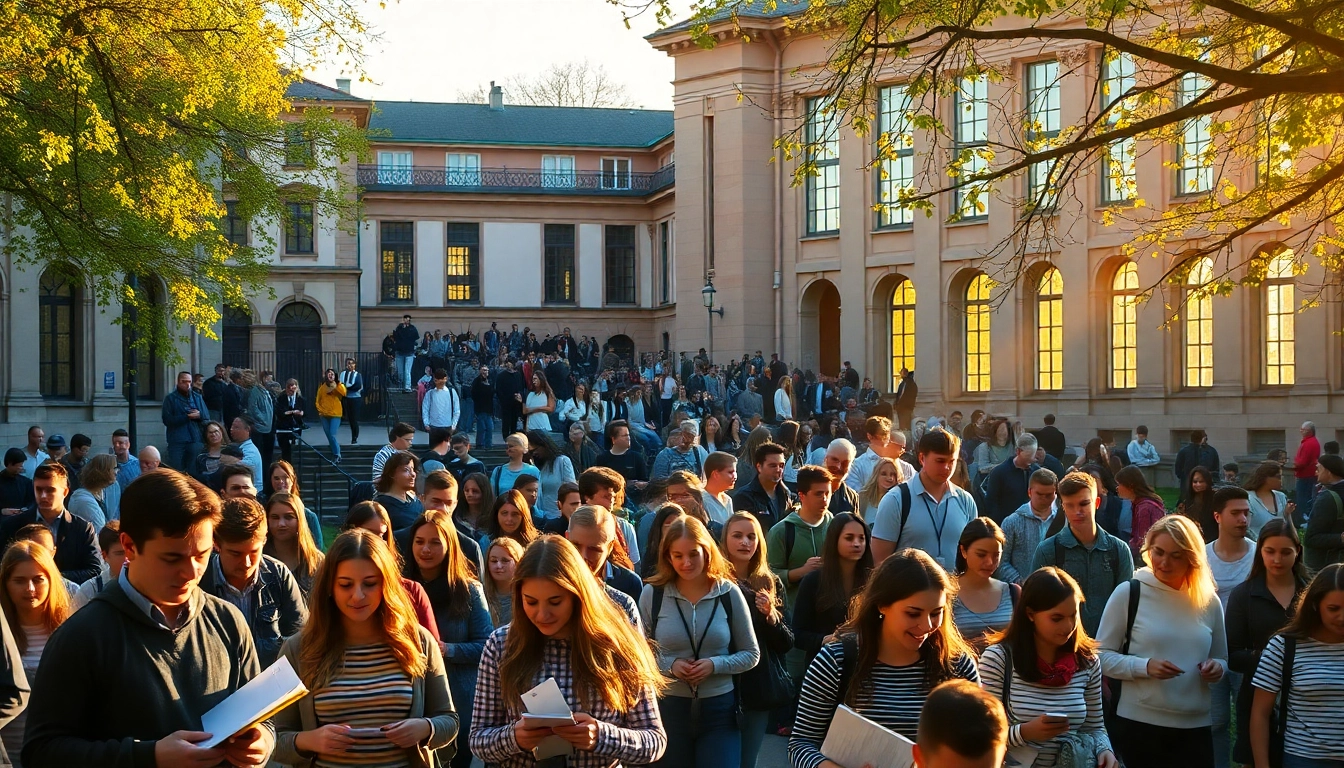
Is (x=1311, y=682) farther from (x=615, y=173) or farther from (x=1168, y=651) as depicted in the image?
A: (x=615, y=173)

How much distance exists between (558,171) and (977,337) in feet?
88.4

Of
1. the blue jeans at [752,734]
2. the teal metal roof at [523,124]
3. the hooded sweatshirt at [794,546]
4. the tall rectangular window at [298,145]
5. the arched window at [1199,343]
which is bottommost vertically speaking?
the blue jeans at [752,734]

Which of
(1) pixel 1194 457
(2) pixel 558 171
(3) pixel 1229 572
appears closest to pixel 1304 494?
(1) pixel 1194 457

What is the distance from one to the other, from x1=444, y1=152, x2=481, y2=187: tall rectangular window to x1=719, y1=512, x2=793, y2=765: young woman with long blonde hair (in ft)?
169

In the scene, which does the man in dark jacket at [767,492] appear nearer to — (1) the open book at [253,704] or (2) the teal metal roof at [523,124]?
(1) the open book at [253,704]

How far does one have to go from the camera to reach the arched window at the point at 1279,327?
32.4 meters

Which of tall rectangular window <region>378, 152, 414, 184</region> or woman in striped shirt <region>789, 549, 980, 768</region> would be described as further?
tall rectangular window <region>378, 152, 414, 184</region>

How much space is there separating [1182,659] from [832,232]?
3472 centimetres

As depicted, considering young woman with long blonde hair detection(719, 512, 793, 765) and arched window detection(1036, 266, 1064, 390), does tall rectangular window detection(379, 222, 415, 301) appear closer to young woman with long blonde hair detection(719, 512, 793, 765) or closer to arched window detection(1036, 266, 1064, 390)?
arched window detection(1036, 266, 1064, 390)

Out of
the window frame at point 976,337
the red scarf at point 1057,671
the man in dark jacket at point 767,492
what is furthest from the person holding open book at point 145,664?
the window frame at point 976,337

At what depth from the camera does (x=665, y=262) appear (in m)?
56.8

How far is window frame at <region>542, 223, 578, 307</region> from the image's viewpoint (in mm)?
58000

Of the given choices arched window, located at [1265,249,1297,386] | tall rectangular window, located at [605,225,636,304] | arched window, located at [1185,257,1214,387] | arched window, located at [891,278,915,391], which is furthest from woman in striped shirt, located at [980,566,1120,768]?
tall rectangular window, located at [605,225,636,304]

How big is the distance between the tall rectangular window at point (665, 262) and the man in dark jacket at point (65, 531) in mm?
45720
